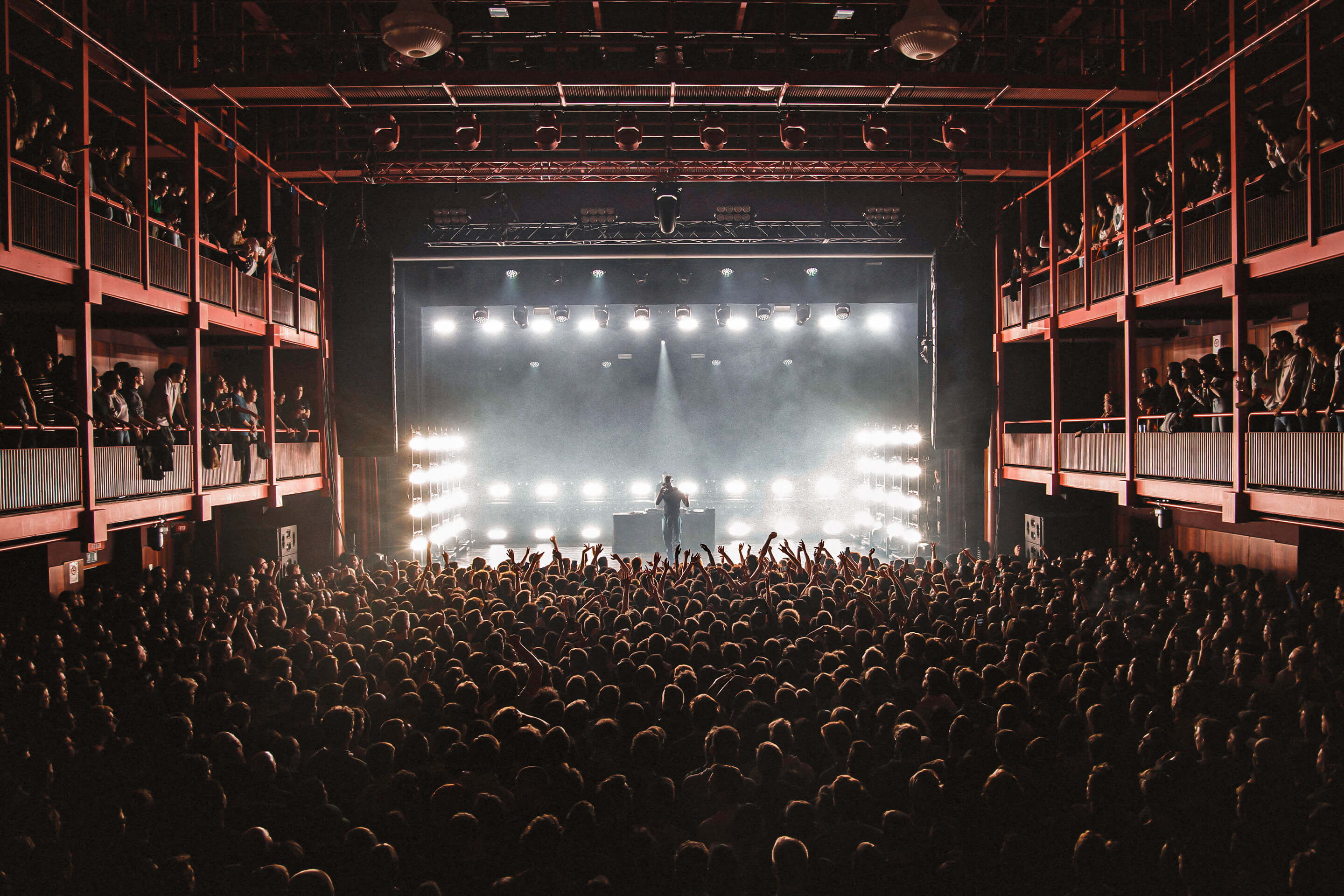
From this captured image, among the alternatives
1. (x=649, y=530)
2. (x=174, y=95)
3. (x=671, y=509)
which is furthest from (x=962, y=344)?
(x=174, y=95)

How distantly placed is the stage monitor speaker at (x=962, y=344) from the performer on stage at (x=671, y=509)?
5.84 metres

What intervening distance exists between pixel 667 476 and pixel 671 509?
2.96 ft

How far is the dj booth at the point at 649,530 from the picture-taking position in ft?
61.6

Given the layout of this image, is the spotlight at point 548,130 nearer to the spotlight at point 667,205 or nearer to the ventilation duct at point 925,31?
the spotlight at point 667,205

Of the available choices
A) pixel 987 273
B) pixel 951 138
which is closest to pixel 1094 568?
pixel 951 138

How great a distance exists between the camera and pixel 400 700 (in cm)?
534

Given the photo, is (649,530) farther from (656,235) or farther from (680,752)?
(680,752)

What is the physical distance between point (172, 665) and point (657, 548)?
42.8 ft

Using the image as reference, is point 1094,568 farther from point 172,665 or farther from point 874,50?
point 172,665

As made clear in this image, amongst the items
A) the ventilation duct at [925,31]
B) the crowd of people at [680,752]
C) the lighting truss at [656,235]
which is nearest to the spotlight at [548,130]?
the lighting truss at [656,235]

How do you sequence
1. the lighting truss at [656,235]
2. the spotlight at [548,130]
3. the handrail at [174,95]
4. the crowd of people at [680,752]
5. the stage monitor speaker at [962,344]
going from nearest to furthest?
1. the crowd of people at [680,752]
2. the handrail at [174,95]
3. the spotlight at [548,130]
4. the lighting truss at [656,235]
5. the stage monitor speaker at [962,344]

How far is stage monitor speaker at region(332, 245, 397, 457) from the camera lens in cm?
1539

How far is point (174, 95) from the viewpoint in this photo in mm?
10359

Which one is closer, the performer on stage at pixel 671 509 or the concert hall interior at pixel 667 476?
the concert hall interior at pixel 667 476
